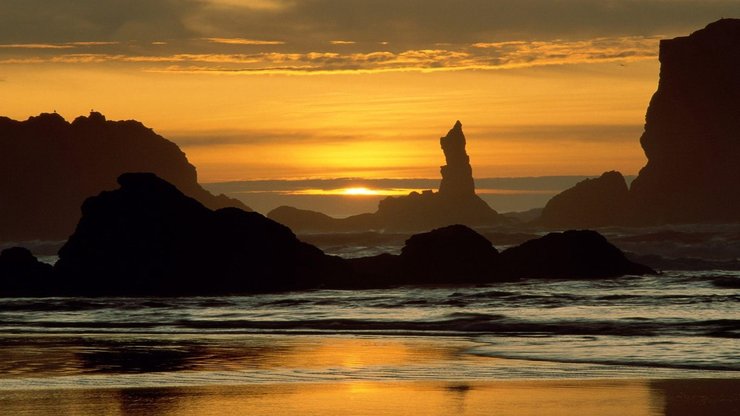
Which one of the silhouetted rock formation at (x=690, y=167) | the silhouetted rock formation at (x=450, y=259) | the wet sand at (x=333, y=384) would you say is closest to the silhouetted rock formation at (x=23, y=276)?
the silhouetted rock formation at (x=450, y=259)

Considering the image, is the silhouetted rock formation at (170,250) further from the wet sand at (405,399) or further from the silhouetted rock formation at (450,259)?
the wet sand at (405,399)

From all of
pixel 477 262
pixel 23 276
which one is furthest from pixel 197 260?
pixel 477 262

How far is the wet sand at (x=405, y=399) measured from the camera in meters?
18.3

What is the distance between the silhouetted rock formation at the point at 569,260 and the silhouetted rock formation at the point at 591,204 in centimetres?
11729

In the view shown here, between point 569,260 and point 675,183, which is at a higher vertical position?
point 675,183

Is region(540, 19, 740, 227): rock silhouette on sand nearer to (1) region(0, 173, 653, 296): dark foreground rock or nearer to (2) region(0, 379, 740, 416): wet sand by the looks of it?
(1) region(0, 173, 653, 296): dark foreground rock

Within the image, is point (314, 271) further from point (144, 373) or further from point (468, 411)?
point (468, 411)

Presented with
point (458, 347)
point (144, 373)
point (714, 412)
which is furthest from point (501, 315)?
point (714, 412)

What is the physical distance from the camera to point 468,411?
Answer: 1820 centimetres

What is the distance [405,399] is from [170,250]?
1777 inches

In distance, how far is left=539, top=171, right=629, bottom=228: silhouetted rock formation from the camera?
18800cm

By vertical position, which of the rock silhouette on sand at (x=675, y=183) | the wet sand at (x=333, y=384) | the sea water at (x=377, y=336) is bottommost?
the sea water at (x=377, y=336)

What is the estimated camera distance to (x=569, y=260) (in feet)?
224

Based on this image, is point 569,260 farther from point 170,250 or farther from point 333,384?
point 333,384
